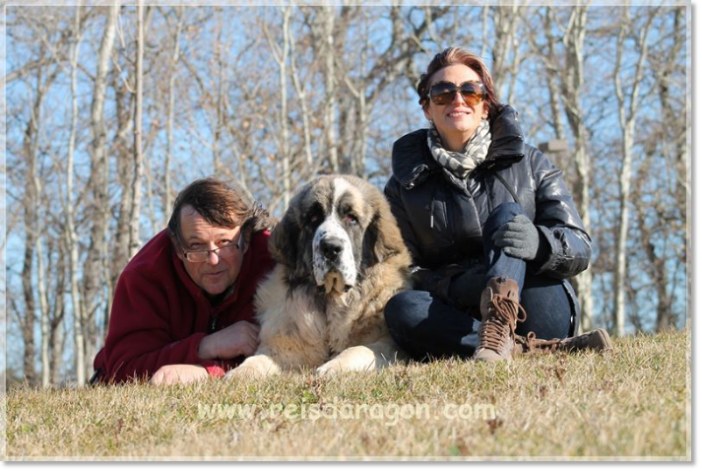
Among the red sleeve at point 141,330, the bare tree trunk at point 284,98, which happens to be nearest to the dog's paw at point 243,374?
the red sleeve at point 141,330

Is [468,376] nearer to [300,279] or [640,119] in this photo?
[300,279]

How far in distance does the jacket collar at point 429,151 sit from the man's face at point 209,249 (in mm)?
1044

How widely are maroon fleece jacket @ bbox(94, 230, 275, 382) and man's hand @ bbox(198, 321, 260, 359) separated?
6cm

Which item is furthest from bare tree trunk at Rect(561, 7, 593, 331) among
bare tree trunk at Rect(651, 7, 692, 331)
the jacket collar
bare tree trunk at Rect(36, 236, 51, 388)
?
bare tree trunk at Rect(36, 236, 51, 388)

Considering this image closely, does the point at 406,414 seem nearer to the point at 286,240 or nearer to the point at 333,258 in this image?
the point at 333,258

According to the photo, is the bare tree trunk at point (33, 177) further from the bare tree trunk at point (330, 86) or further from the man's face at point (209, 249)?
the man's face at point (209, 249)

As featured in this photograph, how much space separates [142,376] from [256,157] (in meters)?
11.5

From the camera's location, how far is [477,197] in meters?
4.44

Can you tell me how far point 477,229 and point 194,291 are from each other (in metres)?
1.69

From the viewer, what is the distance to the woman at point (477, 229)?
13.1ft

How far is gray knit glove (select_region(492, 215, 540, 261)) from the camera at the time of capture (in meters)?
A: 3.92

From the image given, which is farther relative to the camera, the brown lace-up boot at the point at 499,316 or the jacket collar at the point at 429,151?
the jacket collar at the point at 429,151

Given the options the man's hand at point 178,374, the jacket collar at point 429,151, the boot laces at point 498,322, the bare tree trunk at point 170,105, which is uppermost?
the bare tree trunk at point 170,105

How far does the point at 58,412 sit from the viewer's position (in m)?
3.60
